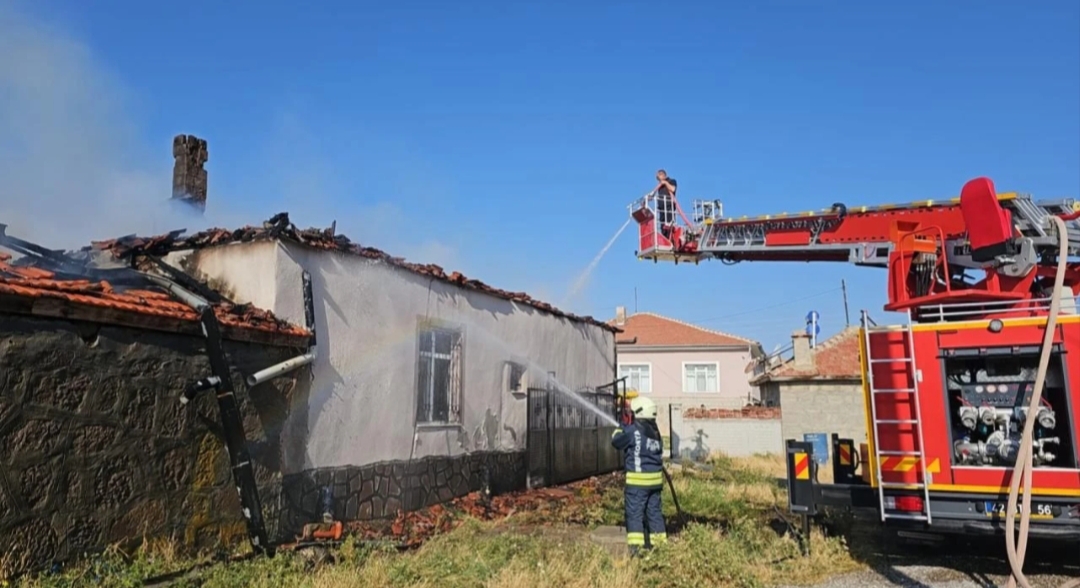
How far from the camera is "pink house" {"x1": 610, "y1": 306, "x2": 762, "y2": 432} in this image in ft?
137

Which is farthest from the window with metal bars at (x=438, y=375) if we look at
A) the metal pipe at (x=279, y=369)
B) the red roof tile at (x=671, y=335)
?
the red roof tile at (x=671, y=335)

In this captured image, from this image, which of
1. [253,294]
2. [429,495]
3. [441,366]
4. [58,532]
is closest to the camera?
[58,532]

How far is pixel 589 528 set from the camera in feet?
32.7

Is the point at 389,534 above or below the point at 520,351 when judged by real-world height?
below

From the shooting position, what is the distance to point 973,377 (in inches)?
296

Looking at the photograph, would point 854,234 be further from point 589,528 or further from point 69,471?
point 69,471

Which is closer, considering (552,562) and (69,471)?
(69,471)

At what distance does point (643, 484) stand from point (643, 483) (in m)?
0.01

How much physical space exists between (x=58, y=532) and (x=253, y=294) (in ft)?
11.5

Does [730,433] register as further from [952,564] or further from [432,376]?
[952,564]

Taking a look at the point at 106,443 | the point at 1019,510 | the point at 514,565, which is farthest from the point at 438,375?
the point at 1019,510

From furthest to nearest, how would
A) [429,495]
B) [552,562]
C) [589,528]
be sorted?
[429,495] → [589,528] → [552,562]

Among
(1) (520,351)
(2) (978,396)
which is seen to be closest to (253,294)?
(1) (520,351)

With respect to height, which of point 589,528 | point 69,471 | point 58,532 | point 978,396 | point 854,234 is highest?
point 854,234
